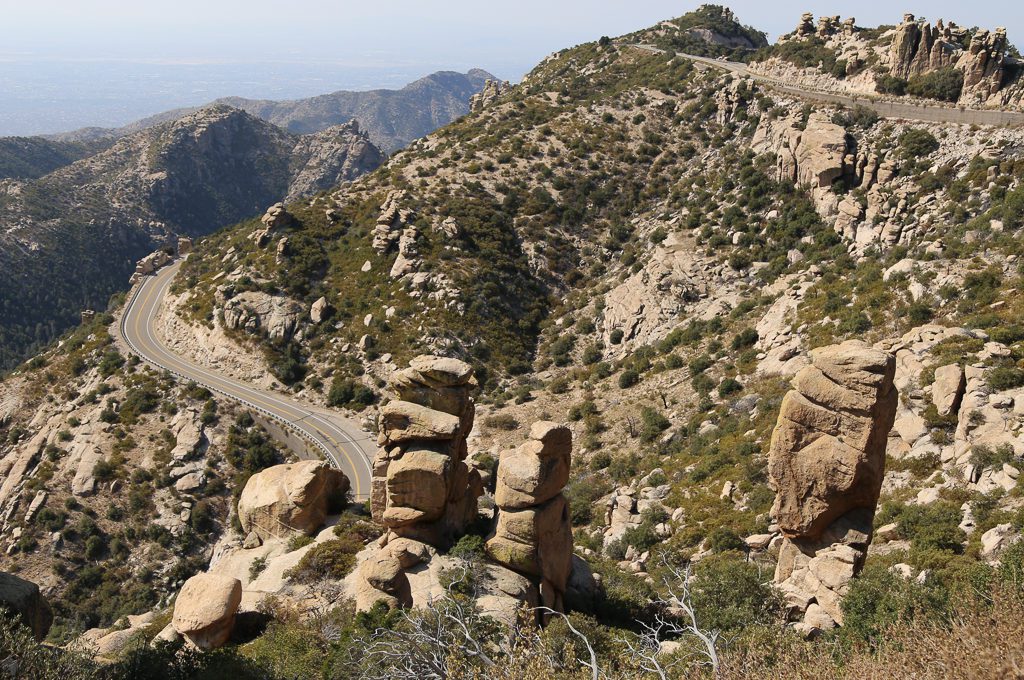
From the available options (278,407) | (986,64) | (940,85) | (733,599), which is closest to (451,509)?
(733,599)

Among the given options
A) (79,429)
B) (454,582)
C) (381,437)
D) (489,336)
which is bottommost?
(79,429)

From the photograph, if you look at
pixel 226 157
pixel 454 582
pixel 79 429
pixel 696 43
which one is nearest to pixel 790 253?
pixel 454 582

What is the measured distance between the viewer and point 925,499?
1919 centimetres

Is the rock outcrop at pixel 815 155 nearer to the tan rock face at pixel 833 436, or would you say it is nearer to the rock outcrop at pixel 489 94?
the tan rock face at pixel 833 436

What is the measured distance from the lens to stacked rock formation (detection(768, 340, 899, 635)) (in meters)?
14.8

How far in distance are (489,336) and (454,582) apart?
39227 mm

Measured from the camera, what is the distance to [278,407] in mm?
53312

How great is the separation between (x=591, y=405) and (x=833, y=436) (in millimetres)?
27520

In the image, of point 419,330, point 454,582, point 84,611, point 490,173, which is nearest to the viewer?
point 454,582

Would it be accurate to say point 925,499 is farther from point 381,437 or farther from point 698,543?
point 381,437

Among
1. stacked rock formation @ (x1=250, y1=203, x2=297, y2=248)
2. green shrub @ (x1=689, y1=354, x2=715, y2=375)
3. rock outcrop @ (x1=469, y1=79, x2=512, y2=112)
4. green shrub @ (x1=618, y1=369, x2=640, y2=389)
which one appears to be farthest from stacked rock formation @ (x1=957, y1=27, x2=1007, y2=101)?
rock outcrop @ (x1=469, y1=79, x2=512, y2=112)

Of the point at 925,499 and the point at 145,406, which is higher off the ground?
the point at 925,499

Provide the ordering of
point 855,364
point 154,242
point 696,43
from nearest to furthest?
point 855,364, point 696,43, point 154,242

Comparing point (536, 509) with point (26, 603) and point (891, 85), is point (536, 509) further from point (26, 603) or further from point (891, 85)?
point (891, 85)
